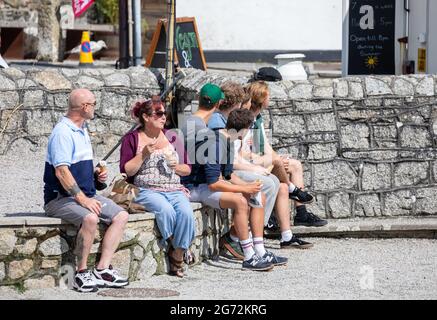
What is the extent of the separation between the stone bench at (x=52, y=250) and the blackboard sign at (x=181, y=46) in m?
5.56

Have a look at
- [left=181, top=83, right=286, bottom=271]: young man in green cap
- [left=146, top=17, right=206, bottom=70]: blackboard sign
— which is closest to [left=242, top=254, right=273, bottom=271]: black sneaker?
[left=181, top=83, right=286, bottom=271]: young man in green cap

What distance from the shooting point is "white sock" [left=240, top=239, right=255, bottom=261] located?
8.63 metres

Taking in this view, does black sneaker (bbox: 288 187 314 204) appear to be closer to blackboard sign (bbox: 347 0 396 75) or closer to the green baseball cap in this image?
the green baseball cap

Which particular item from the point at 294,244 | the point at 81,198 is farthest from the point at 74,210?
the point at 294,244

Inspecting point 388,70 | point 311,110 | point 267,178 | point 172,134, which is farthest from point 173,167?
point 388,70

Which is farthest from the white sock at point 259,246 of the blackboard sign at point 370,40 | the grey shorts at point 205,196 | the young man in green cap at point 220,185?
the blackboard sign at point 370,40

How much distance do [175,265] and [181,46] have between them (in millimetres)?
6114

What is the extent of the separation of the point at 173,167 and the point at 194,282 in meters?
0.87

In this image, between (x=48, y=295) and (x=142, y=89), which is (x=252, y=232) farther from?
(x=142, y=89)

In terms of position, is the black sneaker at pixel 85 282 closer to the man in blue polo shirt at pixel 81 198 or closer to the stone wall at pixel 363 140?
the man in blue polo shirt at pixel 81 198

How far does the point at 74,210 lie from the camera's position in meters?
7.63

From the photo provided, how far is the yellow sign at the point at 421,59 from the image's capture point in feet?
45.5

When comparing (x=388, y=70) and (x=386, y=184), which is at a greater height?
(x=388, y=70)

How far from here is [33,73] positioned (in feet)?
39.5
